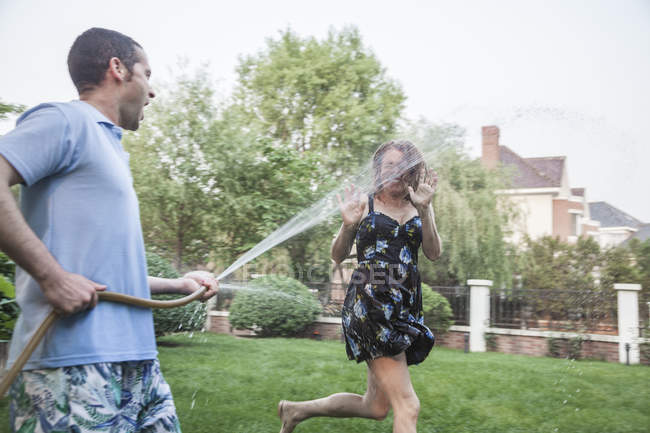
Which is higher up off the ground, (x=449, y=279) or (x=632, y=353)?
(x=449, y=279)

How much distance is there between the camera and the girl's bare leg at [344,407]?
2889 mm

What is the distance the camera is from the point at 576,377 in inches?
266

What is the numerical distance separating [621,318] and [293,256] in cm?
771

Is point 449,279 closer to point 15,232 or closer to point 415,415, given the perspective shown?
point 415,415

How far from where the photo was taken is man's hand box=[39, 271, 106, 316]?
131cm

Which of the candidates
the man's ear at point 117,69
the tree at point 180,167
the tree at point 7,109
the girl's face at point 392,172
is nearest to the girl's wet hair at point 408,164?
the girl's face at point 392,172

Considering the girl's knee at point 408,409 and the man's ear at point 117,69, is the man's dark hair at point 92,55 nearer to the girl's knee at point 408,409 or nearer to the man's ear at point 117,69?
the man's ear at point 117,69

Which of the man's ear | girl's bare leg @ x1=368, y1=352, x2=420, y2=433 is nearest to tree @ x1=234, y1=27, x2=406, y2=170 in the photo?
girl's bare leg @ x1=368, y1=352, x2=420, y2=433

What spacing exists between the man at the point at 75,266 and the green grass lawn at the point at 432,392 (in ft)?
9.37

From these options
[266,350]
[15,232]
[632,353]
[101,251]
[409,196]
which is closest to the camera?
[15,232]

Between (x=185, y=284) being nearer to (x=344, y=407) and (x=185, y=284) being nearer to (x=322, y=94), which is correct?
(x=344, y=407)

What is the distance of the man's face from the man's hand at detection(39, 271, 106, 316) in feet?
1.90

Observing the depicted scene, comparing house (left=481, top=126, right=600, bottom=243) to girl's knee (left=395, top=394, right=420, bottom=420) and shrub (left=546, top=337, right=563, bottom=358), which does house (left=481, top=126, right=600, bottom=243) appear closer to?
shrub (left=546, top=337, right=563, bottom=358)

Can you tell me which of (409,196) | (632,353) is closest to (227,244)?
(632,353)
